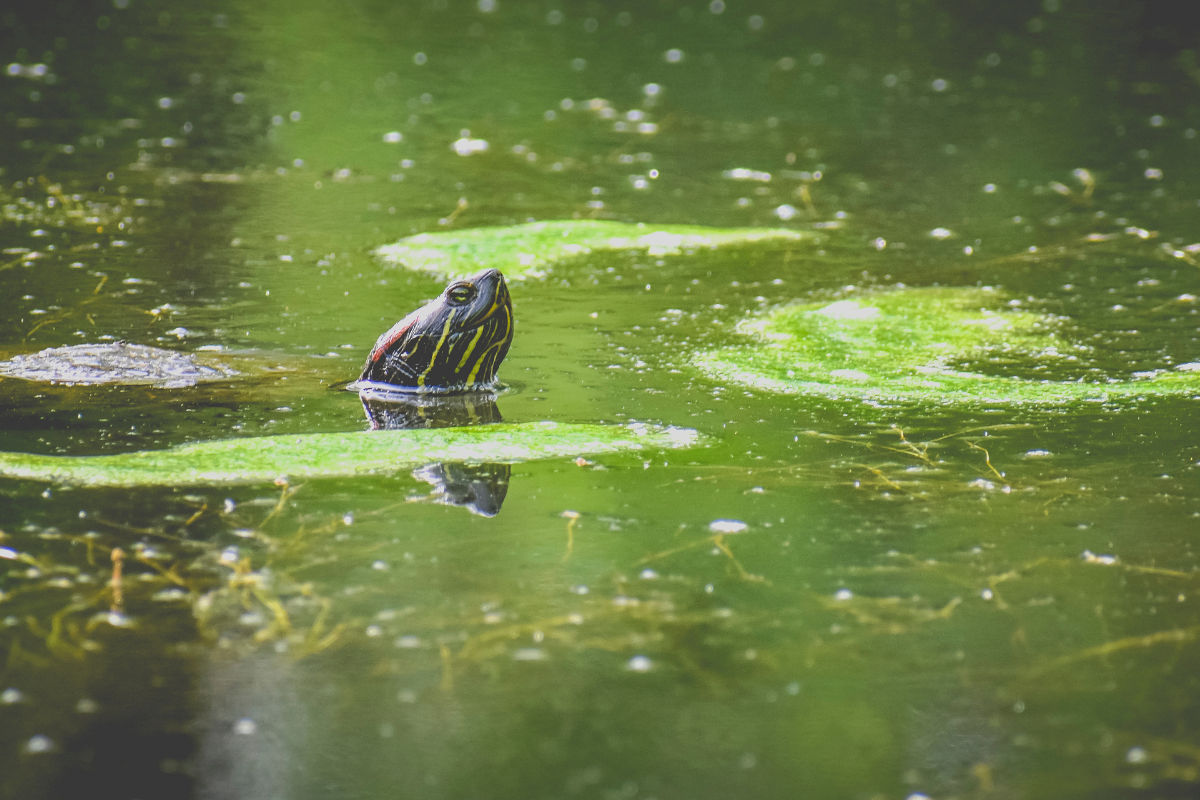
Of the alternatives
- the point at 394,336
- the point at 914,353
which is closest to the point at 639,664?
the point at 394,336

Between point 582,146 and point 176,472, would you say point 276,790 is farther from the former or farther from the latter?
point 582,146

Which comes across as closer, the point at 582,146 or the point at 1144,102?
the point at 582,146

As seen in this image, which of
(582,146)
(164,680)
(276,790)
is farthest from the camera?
(582,146)

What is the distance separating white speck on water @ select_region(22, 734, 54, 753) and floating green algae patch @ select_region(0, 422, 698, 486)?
4.66ft

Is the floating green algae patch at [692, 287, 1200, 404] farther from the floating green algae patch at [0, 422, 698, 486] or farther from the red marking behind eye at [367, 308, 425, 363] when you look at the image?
the red marking behind eye at [367, 308, 425, 363]

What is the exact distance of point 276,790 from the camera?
284 cm

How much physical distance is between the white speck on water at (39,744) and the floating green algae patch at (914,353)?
3377mm

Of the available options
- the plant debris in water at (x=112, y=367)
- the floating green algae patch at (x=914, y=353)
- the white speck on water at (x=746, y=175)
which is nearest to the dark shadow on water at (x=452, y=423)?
the plant debris in water at (x=112, y=367)

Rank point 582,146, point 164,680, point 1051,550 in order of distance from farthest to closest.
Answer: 1. point 582,146
2. point 1051,550
3. point 164,680

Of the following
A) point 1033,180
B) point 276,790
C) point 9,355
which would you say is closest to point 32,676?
point 276,790

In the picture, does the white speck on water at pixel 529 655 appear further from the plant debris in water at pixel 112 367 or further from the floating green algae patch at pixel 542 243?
the floating green algae patch at pixel 542 243

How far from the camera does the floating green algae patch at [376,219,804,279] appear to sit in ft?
25.8

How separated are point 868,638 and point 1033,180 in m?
7.87

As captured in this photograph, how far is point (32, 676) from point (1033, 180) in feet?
29.6
